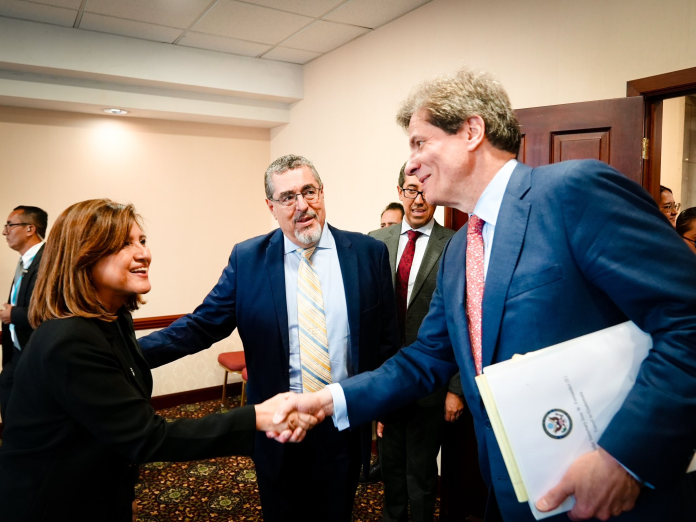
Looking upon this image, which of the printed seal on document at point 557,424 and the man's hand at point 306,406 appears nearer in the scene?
the printed seal on document at point 557,424

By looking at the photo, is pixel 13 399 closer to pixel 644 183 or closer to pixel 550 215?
pixel 550 215

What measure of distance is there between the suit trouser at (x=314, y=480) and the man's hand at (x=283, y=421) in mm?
296

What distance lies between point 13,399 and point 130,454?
359mm

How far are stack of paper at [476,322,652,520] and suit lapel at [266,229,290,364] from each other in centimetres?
109

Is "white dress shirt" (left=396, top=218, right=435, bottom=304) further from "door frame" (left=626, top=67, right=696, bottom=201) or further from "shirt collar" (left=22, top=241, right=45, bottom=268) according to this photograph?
"shirt collar" (left=22, top=241, right=45, bottom=268)

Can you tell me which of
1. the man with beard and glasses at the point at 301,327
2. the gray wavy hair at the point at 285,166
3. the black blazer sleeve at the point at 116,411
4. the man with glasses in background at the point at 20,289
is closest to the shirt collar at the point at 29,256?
the man with glasses in background at the point at 20,289

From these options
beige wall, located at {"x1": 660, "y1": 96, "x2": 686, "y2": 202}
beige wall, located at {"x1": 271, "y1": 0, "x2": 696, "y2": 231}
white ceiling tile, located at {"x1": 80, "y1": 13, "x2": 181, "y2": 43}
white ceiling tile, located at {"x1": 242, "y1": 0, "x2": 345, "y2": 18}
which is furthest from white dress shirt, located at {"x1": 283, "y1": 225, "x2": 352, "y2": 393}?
beige wall, located at {"x1": 660, "y1": 96, "x2": 686, "y2": 202}

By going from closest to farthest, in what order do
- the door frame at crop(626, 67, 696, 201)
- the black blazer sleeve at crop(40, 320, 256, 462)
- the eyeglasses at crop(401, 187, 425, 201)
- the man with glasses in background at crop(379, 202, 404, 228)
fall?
the black blazer sleeve at crop(40, 320, 256, 462) < the door frame at crop(626, 67, 696, 201) < the eyeglasses at crop(401, 187, 425, 201) < the man with glasses in background at crop(379, 202, 404, 228)

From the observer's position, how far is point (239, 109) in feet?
16.7

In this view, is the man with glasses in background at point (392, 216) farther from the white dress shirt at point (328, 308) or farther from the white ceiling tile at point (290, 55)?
the white ceiling tile at point (290, 55)

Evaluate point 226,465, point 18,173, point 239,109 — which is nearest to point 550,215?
point 226,465

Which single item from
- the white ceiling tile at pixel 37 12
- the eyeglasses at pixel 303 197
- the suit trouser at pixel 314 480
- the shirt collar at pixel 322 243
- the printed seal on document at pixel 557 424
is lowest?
the suit trouser at pixel 314 480

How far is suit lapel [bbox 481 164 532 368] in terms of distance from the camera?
120 cm

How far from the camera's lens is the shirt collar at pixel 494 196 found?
1.35m
